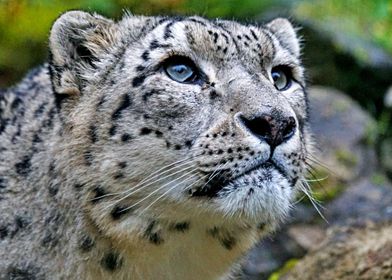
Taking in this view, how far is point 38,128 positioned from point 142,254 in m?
1.01

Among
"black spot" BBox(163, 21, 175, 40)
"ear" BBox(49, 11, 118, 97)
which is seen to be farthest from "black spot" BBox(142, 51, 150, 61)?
"ear" BBox(49, 11, 118, 97)

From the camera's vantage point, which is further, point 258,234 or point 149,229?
point 258,234

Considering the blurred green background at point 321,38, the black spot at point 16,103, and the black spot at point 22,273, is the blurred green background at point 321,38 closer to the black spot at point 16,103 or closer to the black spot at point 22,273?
the black spot at point 16,103

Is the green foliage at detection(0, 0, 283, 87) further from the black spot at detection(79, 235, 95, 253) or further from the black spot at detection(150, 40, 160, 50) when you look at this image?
the black spot at detection(79, 235, 95, 253)

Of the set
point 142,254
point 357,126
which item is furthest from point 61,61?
point 357,126

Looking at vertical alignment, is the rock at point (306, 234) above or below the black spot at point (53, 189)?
below

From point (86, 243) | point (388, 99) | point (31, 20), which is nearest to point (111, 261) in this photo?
point (86, 243)

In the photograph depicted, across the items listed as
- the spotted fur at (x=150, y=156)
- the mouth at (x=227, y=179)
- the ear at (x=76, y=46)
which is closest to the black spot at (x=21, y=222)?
the spotted fur at (x=150, y=156)

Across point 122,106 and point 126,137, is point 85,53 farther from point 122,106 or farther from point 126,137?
point 126,137

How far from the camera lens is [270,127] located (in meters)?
4.08

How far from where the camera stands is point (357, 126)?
8.88 meters

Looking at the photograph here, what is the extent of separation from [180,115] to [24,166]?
112 centimetres

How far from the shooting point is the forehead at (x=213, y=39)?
4.57 meters

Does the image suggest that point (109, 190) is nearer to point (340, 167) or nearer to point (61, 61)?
point (61, 61)
